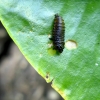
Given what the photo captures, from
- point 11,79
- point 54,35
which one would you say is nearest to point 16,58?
point 11,79

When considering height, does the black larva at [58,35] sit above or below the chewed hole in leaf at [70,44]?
above

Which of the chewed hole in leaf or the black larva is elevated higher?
the black larva

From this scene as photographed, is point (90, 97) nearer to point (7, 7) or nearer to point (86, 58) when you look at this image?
point (86, 58)
